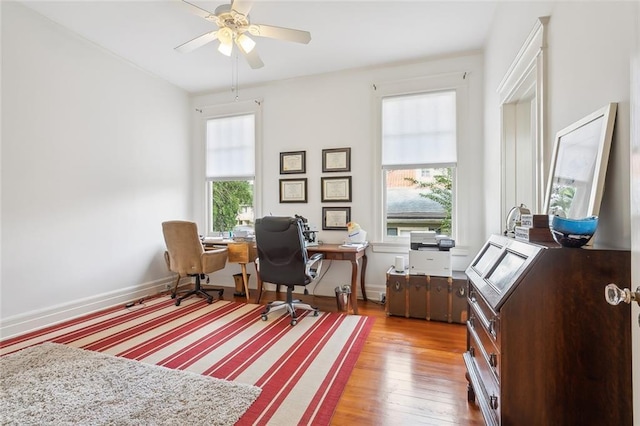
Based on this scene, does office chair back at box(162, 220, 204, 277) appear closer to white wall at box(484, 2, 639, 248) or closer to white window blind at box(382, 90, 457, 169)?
white window blind at box(382, 90, 457, 169)

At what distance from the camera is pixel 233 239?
4.10 m

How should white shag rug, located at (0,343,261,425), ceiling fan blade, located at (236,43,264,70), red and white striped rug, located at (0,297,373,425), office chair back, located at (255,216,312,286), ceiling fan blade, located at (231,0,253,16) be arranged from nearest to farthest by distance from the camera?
white shag rug, located at (0,343,261,425) < red and white striped rug, located at (0,297,373,425) < ceiling fan blade, located at (231,0,253,16) < ceiling fan blade, located at (236,43,264,70) < office chair back, located at (255,216,312,286)

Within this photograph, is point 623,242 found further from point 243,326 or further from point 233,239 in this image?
point 233,239

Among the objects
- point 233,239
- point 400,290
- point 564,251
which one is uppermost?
point 564,251

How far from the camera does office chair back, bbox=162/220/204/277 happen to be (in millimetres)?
3488

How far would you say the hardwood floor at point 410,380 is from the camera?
162 cm

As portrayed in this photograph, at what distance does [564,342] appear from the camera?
1.01 metres

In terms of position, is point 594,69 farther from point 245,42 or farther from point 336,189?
point 336,189

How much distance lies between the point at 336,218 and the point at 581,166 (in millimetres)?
2800

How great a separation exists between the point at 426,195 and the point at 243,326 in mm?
2572

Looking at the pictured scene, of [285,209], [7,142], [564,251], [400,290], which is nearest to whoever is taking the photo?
[564,251]

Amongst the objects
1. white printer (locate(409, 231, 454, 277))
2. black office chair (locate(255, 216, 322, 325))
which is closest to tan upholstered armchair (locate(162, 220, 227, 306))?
black office chair (locate(255, 216, 322, 325))

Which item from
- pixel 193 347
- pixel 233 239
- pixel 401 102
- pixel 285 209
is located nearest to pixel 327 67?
pixel 401 102

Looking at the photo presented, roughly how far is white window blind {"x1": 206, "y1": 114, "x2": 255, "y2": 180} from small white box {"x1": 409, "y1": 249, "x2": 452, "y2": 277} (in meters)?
2.61
